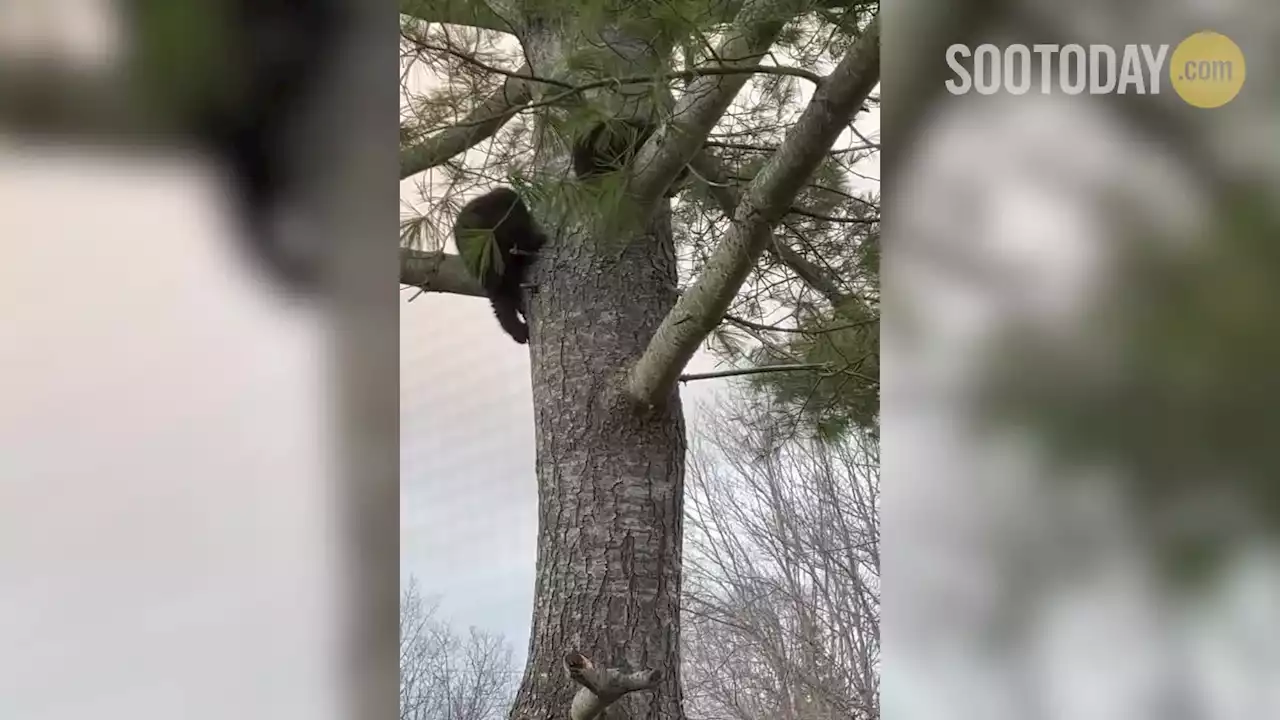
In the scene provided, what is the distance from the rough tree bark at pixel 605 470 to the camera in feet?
4.28

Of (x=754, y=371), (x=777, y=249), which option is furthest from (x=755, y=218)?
(x=754, y=371)

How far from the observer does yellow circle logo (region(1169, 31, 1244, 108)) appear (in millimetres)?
868

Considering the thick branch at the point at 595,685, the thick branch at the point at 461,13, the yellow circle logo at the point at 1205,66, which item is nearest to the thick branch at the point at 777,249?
the thick branch at the point at 461,13

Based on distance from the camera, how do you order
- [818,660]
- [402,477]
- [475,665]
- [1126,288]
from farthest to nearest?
[818,660] < [475,665] < [402,477] < [1126,288]

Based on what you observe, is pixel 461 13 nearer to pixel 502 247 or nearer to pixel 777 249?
pixel 502 247

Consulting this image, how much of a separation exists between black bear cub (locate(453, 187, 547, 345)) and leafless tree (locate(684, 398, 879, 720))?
0.34m

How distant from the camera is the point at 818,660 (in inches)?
57.9

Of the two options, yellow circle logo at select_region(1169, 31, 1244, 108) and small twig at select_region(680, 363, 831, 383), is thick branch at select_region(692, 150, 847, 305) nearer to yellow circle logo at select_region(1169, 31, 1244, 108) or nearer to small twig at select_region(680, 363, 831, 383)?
small twig at select_region(680, 363, 831, 383)

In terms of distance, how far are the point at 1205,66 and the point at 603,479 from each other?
0.89 meters

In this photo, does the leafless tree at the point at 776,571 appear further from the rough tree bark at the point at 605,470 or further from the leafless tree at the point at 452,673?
the leafless tree at the point at 452,673

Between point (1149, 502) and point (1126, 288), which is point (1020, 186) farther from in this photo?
point (1149, 502)

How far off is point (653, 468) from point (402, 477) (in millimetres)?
374

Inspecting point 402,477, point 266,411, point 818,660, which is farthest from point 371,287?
point 818,660

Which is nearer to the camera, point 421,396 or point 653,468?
point 421,396
